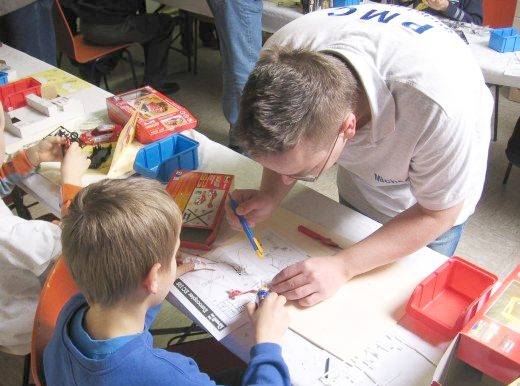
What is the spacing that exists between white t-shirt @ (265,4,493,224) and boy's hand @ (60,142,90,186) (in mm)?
660

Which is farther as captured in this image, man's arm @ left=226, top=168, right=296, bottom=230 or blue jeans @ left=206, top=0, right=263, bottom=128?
blue jeans @ left=206, top=0, right=263, bottom=128

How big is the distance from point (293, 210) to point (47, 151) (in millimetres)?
769

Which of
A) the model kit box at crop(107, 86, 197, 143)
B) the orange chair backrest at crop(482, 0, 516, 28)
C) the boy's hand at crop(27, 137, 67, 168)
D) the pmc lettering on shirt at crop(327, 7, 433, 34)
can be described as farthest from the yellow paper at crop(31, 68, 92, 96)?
the orange chair backrest at crop(482, 0, 516, 28)

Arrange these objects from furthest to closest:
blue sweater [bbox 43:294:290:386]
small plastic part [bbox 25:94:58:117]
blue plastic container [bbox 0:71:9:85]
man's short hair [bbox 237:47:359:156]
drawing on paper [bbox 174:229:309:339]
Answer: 1. blue plastic container [bbox 0:71:9:85]
2. small plastic part [bbox 25:94:58:117]
3. drawing on paper [bbox 174:229:309:339]
4. man's short hair [bbox 237:47:359:156]
5. blue sweater [bbox 43:294:290:386]

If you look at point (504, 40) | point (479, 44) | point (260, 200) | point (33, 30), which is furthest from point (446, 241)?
point (33, 30)

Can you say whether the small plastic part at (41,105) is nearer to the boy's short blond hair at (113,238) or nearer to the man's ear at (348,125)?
the boy's short blond hair at (113,238)

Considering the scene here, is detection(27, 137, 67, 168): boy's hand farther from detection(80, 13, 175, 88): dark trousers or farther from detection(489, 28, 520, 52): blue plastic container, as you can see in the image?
detection(489, 28, 520, 52): blue plastic container

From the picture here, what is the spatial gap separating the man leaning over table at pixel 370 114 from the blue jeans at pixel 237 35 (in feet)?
5.07

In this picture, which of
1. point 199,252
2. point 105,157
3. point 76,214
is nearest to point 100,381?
point 76,214

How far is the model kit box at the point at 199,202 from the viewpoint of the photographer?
126cm

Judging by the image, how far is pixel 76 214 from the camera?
2.79 ft

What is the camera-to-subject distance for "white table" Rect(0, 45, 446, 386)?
95cm

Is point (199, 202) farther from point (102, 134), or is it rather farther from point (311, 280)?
point (102, 134)

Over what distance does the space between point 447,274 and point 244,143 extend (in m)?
0.54
